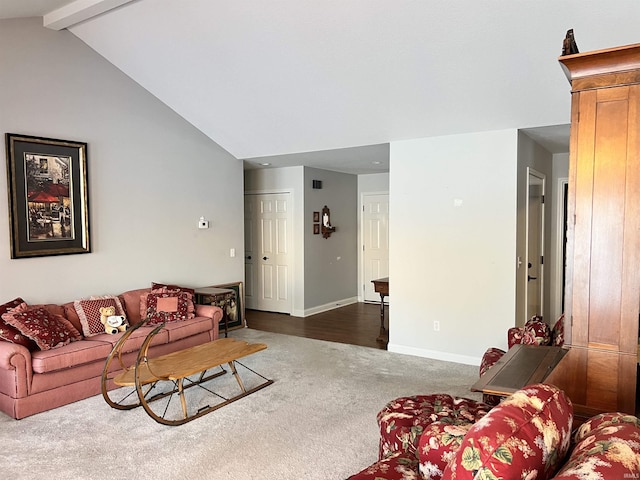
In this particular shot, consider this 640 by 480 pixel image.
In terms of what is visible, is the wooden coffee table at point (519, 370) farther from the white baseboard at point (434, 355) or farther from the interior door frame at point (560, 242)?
the interior door frame at point (560, 242)

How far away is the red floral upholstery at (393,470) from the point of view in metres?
1.81

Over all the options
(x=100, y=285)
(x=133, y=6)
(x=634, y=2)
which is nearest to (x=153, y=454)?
(x=100, y=285)

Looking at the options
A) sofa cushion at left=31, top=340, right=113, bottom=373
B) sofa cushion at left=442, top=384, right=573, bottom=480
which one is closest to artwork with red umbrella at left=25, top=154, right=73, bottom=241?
sofa cushion at left=31, top=340, right=113, bottom=373

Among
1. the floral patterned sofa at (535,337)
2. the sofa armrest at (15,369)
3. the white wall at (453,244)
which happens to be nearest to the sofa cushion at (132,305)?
the sofa armrest at (15,369)

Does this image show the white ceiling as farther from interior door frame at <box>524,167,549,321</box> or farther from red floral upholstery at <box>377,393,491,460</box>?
red floral upholstery at <box>377,393,491,460</box>

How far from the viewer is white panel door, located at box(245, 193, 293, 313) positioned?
7.49m

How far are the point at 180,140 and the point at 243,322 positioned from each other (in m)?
2.58

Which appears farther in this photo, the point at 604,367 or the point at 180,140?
the point at 180,140

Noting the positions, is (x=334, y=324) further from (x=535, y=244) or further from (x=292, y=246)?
(x=535, y=244)

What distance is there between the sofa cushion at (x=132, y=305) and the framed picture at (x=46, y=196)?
615 millimetres

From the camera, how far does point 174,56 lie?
15.0 ft

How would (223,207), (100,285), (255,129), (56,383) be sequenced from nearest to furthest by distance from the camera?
1. (56,383)
2. (100,285)
3. (255,129)
4. (223,207)

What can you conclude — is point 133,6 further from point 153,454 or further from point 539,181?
point 539,181

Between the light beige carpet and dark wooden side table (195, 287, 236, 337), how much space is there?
1479mm
